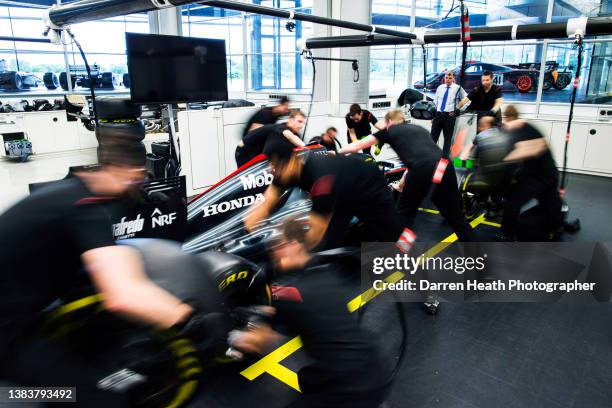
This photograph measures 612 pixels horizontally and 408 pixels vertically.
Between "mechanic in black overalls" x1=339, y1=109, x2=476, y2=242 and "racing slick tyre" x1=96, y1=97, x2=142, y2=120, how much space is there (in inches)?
129

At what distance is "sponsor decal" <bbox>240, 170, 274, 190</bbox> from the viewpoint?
154 inches

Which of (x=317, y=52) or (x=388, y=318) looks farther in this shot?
(x=317, y=52)

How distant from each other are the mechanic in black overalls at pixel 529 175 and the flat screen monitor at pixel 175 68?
344 centimetres

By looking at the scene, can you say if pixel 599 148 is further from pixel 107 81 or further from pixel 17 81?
pixel 17 81

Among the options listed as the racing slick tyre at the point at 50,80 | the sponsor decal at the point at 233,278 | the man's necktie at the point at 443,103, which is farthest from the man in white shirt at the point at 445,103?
the racing slick tyre at the point at 50,80

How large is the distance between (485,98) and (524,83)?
180 inches

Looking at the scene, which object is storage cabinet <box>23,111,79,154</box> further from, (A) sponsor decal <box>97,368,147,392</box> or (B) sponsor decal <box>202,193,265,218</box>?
(A) sponsor decal <box>97,368,147,392</box>

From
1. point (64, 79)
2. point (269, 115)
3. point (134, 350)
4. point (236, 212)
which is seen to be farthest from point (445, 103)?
point (64, 79)

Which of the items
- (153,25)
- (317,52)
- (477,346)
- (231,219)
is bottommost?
(477,346)

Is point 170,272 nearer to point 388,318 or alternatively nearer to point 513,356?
point 388,318

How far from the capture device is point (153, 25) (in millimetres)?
13469

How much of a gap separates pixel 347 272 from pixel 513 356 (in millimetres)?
1274

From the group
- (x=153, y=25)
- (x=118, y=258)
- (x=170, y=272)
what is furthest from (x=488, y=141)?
(x=153, y=25)

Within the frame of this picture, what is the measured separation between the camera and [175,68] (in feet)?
16.9
